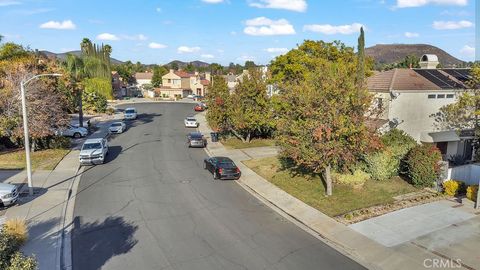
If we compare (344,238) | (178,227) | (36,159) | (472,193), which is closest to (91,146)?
(36,159)

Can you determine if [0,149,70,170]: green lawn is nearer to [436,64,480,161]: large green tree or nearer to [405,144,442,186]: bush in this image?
[405,144,442,186]: bush

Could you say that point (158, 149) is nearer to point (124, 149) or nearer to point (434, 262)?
point (124, 149)

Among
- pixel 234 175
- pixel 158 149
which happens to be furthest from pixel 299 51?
pixel 234 175

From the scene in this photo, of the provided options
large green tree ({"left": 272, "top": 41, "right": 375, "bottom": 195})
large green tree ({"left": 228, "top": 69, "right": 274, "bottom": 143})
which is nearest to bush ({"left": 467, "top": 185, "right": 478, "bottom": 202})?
large green tree ({"left": 272, "top": 41, "right": 375, "bottom": 195})

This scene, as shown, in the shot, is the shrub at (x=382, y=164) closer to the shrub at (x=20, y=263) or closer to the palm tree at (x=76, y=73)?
the shrub at (x=20, y=263)

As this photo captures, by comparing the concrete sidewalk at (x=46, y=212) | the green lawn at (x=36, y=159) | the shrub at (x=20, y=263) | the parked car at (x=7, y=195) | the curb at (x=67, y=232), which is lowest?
the curb at (x=67, y=232)

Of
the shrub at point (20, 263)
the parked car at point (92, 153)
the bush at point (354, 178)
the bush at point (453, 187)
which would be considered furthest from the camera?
the parked car at point (92, 153)

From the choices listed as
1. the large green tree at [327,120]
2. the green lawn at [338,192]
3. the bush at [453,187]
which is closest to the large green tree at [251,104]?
the green lawn at [338,192]
